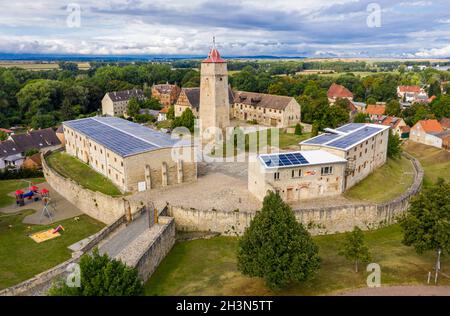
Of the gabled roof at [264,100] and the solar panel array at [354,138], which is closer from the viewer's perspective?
the solar panel array at [354,138]

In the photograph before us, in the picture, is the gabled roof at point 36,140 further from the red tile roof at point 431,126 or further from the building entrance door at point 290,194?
the red tile roof at point 431,126

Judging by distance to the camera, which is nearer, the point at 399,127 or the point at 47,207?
the point at 47,207

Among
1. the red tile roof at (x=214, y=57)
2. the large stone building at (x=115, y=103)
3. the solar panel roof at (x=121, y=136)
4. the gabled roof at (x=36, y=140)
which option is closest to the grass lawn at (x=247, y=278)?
the solar panel roof at (x=121, y=136)

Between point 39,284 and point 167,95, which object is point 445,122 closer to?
point 167,95

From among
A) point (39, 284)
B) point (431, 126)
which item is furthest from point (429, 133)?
point (39, 284)

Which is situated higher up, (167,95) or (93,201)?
(167,95)
